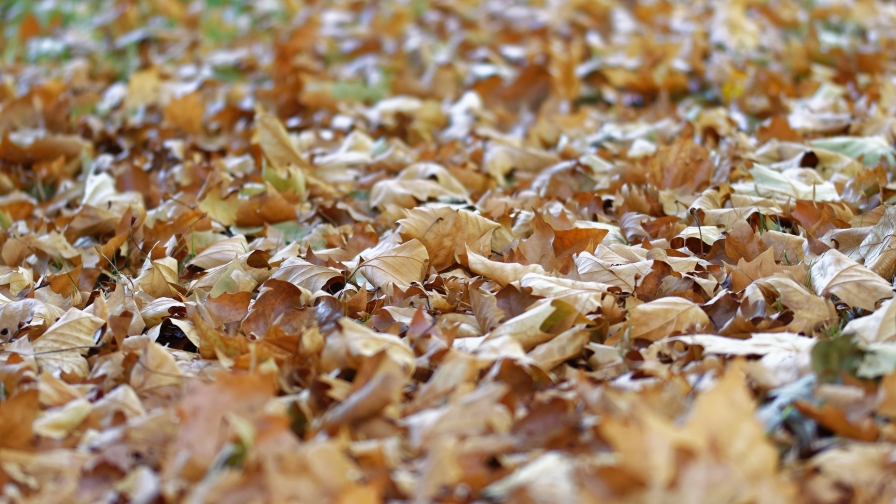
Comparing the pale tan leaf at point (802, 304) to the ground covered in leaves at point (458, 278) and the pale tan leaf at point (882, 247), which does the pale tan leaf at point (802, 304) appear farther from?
the pale tan leaf at point (882, 247)

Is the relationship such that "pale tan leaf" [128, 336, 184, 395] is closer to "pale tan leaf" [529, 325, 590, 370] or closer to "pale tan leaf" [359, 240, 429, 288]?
"pale tan leaf" [359, 240, 429, 288]

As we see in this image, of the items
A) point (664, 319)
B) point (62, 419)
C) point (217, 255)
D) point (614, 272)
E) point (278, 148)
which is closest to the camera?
point (62, 419)

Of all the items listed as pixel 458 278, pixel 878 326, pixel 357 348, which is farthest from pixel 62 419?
pixel 878 326

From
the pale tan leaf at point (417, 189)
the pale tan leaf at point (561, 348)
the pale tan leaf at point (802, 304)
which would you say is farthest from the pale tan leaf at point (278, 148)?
the pale tan leaf at point (802, 304)

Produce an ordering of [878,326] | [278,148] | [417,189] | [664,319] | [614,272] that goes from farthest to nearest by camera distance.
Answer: [278,148]
[417,189]
[614,272]
[664,319]
[878,326]

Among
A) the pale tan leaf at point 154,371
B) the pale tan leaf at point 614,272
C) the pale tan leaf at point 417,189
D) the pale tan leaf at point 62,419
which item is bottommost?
the pale tan leaf at point 417,189

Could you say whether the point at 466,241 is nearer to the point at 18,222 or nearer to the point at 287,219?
the point at 287,219

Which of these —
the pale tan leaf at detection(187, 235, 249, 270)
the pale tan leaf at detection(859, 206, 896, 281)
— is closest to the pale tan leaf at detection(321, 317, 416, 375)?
the pale tan leaf at detection(187, 235, 249, 270)

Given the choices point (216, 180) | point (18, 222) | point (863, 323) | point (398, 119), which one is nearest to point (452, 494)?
point (863, 323)

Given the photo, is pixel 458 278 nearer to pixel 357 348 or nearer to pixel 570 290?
pixel 570 290
